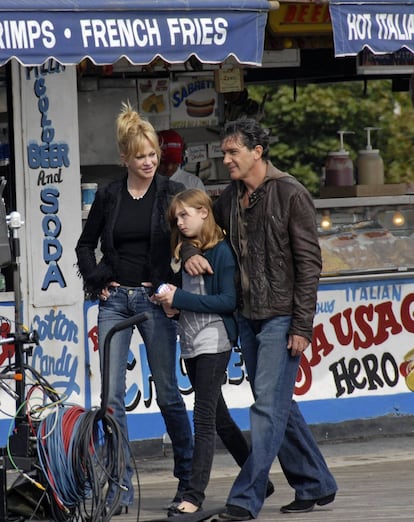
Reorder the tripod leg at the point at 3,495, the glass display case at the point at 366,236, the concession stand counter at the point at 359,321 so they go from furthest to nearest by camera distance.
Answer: the glass display case at the point at 366,236, the concession stand counter at the point at 359,321, the tripod leg at the point at 3,495

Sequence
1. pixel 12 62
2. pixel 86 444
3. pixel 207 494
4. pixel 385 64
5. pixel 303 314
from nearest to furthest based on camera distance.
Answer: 1. pixel 86 444
2. pixel 303 314
3. pixel 207 494
4. pixel 12 62
5. pixel 385 64

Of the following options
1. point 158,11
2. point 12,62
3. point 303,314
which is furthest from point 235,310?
point 12,62

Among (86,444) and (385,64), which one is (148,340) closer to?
(86,444)

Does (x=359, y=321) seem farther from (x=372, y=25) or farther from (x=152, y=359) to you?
(x=152, y=359)

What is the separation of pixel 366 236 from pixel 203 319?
307 cm

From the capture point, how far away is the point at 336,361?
8938 millimetres

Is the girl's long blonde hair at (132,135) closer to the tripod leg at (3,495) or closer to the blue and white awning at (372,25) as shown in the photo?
the blue and white awning at (372,25)

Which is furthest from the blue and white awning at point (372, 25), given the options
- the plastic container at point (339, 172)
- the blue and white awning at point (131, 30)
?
the plastic container at point (339, 172)

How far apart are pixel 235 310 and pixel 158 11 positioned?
1856 millimetres

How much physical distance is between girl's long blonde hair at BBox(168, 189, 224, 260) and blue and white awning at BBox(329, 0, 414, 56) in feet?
5.70

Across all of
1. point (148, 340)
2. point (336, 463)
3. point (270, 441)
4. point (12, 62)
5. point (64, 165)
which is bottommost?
point (336, 463)

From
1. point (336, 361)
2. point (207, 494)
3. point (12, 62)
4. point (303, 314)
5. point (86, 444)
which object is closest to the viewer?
point (86, 444)

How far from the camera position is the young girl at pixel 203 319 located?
20.9 ft

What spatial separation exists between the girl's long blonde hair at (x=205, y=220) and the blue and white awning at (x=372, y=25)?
174 centimetres
